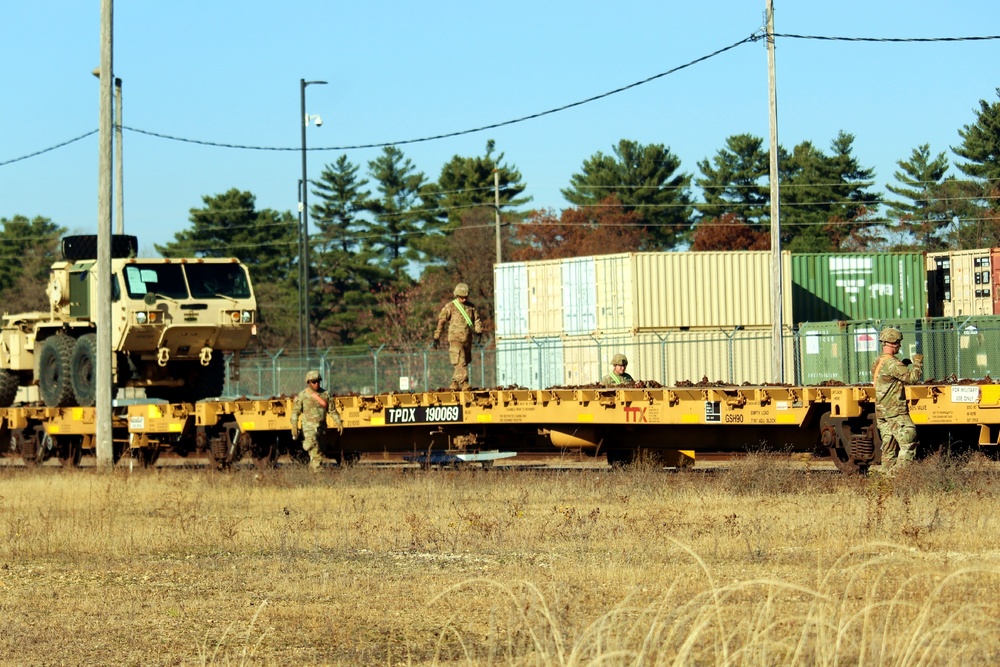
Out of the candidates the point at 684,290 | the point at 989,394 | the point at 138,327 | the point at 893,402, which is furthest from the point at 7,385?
the point at 684,290

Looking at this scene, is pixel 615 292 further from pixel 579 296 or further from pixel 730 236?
pixel 730 236

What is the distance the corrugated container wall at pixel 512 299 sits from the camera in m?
41.5

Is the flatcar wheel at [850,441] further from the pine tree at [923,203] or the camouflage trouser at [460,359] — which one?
the pine tree at [923,203]

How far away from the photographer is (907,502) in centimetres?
1259

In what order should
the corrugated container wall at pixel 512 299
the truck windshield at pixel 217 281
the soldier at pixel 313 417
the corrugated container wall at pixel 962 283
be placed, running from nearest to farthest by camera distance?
the soldier at pixel 313 417 → the truck windshield at pixel 217 281 → the corrugated container wall at pixel 962 283 → the corrugated container wall at pixel 512 299

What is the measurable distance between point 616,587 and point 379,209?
257ft

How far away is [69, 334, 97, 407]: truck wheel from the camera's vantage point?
21375 mm

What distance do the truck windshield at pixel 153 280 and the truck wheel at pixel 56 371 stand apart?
173cm

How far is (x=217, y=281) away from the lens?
69.7 ft

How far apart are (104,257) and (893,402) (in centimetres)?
1114

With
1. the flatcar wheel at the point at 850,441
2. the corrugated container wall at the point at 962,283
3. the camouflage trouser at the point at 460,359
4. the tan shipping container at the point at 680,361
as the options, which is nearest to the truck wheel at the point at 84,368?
the camouflage trouser at the point at 460,359

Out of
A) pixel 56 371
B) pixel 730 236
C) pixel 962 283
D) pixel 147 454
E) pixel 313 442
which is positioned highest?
pixel 730 236

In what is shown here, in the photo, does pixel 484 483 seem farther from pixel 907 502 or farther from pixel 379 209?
pixel 379 209

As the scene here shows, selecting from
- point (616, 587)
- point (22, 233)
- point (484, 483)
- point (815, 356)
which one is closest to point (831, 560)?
point (616, 587)
